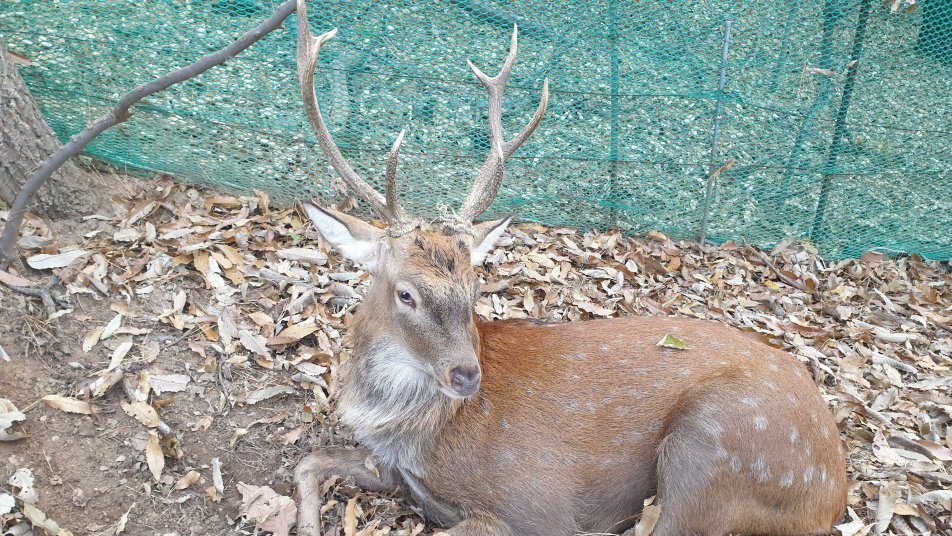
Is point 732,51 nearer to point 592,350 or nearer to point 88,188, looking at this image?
point 592,350

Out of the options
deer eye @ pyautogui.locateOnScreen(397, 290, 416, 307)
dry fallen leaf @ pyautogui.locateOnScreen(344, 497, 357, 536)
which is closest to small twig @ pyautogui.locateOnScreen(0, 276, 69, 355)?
dry fallen leaf @ pyautogui.locateOnScreen(344, 497, 357, 536)

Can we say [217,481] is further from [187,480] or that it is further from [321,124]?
[321,124]

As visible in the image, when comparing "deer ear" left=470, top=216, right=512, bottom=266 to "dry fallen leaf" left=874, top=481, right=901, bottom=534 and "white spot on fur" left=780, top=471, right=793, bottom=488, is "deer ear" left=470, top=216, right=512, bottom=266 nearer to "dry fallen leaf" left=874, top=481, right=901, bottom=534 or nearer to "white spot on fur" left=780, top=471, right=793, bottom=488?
"white spot on fur" left=780, top=471, right=793, bottom=488

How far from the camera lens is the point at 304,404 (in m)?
4.12

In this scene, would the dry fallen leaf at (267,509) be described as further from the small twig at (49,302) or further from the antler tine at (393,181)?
the antler tine at (393,181)

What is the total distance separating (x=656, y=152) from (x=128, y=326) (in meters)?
4.34

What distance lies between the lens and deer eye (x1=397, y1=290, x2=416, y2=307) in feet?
11.1

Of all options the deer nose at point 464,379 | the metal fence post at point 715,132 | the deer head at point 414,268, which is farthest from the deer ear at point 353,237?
the metal fence post at point 715,132

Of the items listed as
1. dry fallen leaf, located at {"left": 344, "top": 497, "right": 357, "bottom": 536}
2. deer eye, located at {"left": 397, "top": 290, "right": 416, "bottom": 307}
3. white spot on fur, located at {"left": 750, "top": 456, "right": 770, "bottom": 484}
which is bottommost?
dry fallen leaf, located at {"left": 344, "top": 497, "right": 357, "bottom": 536}

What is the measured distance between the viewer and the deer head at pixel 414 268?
3.32 metres

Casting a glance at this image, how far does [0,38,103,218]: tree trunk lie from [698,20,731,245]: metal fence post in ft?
15.9

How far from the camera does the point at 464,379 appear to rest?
3.22 metres

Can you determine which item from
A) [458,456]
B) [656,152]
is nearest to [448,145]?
[656,152]

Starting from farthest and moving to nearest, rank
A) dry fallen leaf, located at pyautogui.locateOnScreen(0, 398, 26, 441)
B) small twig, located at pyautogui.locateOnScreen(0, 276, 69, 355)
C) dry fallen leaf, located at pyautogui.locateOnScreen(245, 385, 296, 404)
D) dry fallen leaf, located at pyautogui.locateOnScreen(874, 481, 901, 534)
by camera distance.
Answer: dry fallen leaf, located at pyautogui.locateOnScreen(245, 385, 296, 404), dry fallen leaf, located at pyautogui.locateOnScreen(874, 481, 901, 534), small twig, located at pyautogui.locateOnScreen(0, 276, 69, 355), dry fallen leaf, located at pyautogui.locateOnScreen(0, 398, 26, 441)
